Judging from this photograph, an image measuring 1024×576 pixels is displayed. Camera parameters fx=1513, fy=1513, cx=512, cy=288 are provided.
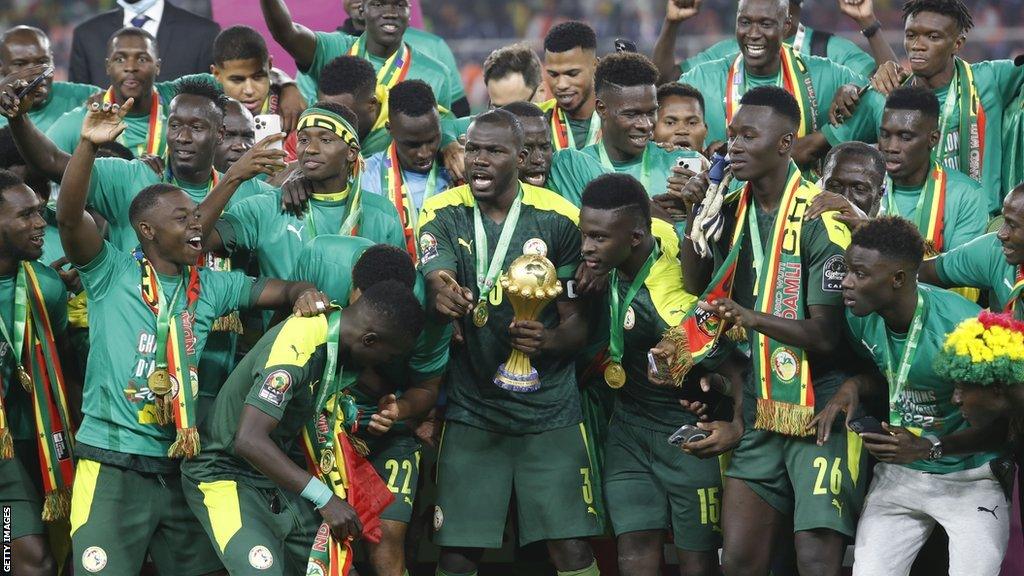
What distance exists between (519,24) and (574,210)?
1270 cm

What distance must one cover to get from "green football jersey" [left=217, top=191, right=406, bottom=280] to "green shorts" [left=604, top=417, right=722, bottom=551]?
171 centimetres

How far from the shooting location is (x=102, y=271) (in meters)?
6.52

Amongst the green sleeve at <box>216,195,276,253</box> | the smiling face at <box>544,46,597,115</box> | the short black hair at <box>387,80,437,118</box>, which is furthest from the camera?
the smiling face at <box>544,46,597,115</box>

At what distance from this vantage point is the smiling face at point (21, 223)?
6.68m

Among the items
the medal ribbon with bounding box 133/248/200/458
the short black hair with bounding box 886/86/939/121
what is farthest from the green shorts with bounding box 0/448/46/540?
the short black hair with bounding box 886/86/939/121

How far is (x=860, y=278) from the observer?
20.3 ft

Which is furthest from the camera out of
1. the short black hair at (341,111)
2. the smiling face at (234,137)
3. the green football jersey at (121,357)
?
the smiling face at (234,137)

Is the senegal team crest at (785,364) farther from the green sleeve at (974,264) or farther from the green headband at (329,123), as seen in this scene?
the green headband at (329,123)

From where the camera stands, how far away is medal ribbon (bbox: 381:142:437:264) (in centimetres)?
768

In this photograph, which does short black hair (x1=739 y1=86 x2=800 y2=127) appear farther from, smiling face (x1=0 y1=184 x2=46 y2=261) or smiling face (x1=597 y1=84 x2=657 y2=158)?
smiling face (x1=0 y1=184 x2=46 y2=261)

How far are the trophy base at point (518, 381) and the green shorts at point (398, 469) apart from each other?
64 centimetres

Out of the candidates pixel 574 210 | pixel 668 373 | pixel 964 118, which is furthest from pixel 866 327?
pixel 964 118

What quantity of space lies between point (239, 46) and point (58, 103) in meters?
1.18

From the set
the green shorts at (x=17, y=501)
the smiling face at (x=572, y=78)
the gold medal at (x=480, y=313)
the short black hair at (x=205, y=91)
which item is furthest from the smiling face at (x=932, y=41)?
the green shorts at (x=17, y=501)
